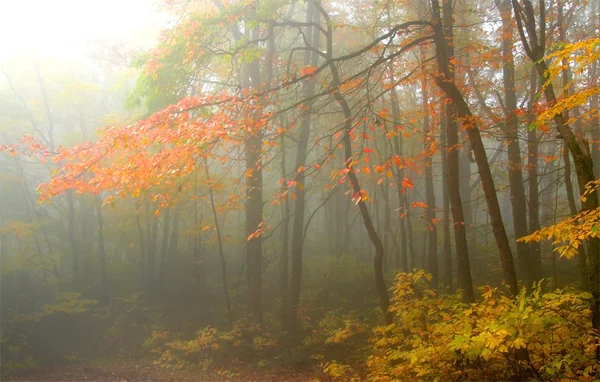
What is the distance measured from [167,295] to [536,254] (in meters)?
14.7

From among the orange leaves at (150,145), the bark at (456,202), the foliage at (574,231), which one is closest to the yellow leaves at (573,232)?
the foliage at (574,231)

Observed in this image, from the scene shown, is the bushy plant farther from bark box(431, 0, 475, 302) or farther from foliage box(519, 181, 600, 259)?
bark box(431, 0, 475, 302)

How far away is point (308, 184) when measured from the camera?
16.5 metres

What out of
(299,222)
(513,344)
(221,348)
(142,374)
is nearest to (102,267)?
(142,374)

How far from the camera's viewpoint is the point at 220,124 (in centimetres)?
596

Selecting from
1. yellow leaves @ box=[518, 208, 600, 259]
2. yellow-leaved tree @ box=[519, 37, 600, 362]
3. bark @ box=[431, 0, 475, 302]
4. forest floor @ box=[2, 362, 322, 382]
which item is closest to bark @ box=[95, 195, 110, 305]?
forest floor @ box=[2, 362, 322, 382]

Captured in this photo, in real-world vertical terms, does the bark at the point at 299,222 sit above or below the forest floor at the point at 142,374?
above

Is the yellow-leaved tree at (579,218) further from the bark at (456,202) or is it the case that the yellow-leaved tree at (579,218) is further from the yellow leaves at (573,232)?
the bark at (456,202)

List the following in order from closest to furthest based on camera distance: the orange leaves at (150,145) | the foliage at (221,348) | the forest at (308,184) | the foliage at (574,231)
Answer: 1. the foliage at (574,231)
2. the forest at (308,184)
3. the orange leaves at (150,145)
4. the foliage at (221,348)

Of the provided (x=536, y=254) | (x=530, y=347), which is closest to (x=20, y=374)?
(x=530, y=347)

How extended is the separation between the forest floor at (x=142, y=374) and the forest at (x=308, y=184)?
0.08m

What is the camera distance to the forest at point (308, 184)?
17.6 ft

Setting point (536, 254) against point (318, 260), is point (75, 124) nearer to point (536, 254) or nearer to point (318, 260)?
point (318, 260)

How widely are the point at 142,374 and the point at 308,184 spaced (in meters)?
8.69
